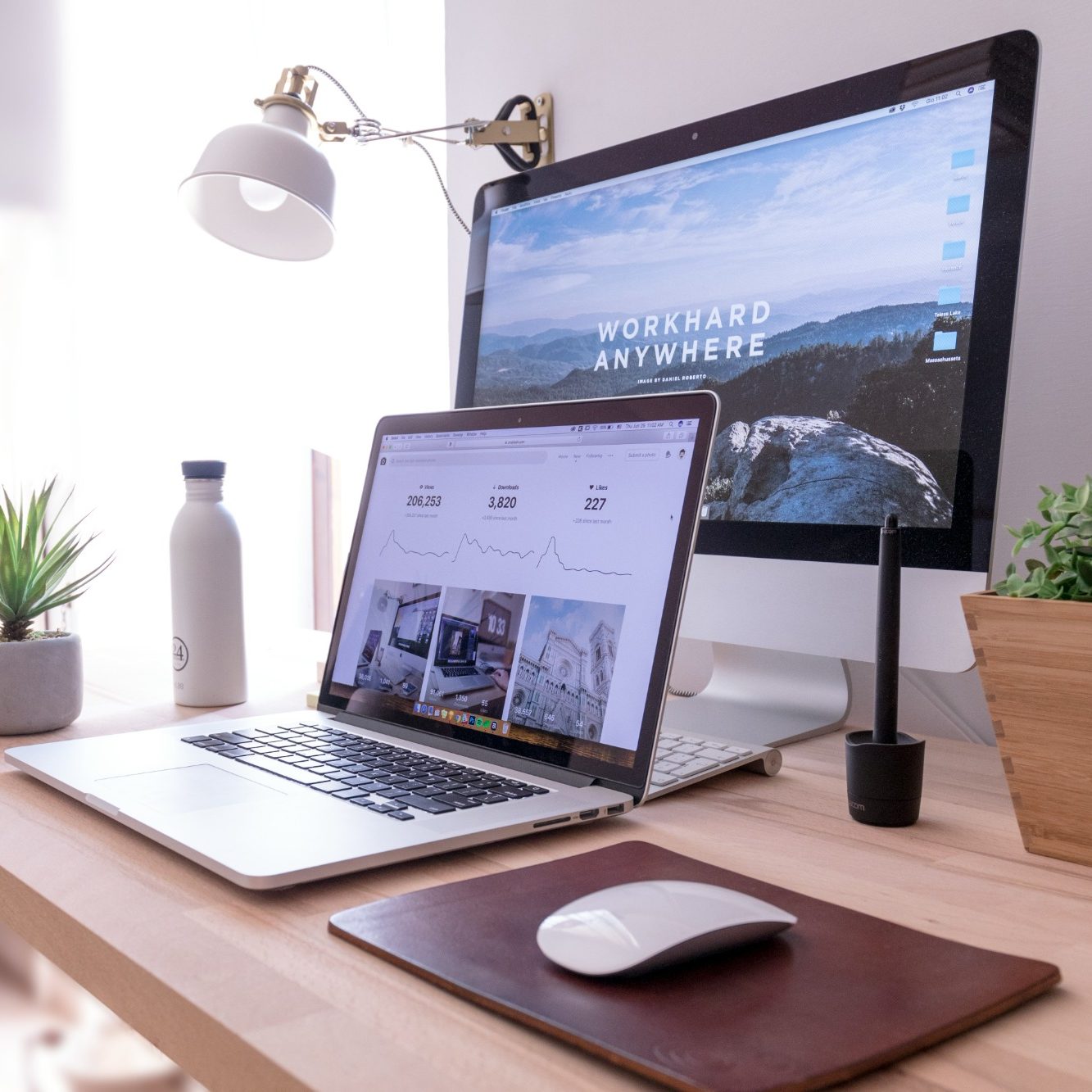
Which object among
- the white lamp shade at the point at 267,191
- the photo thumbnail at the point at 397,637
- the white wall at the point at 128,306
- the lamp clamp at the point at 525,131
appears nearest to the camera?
the photo thumbnail at the point at 397,637

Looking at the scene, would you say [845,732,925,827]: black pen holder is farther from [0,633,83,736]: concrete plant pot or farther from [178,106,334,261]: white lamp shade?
[178,106,334,261]: white lamp shade

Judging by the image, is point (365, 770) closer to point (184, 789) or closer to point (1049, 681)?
point (184, 789)

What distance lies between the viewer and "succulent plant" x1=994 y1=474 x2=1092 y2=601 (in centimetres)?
57

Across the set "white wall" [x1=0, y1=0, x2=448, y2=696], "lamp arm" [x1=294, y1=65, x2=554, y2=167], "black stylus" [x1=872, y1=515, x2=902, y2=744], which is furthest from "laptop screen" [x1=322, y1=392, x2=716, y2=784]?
"white wall" [x1=0, y1=0, x2=448, y2=696]

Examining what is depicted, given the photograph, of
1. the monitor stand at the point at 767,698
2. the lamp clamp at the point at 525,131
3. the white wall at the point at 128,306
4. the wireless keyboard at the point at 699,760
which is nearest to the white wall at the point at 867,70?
the lamp clamp at the point at 525,131

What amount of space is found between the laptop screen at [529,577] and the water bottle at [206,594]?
0.17m

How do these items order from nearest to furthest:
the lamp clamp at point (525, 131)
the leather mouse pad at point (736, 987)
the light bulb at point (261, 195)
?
the leather mouse pad at point (736, 987)
the light bulb at point (261, 195)
the lamp clamp at point (525, 131)

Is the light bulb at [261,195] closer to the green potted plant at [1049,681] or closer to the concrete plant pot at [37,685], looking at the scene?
the concrete plant pot at [37,685]

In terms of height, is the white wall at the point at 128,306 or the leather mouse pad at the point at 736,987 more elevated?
the white wall at the point at 128,306

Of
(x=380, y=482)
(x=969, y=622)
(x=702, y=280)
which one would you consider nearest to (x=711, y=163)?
(x=702, y=280)

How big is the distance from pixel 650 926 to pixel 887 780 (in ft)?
0.96

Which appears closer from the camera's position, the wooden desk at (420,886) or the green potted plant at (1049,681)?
the wooden desk at (420,886)

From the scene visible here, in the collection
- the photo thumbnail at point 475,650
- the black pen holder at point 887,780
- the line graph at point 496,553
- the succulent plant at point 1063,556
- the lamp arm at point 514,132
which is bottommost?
the black pen holder at point 887,780

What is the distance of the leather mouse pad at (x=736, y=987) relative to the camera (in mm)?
352
